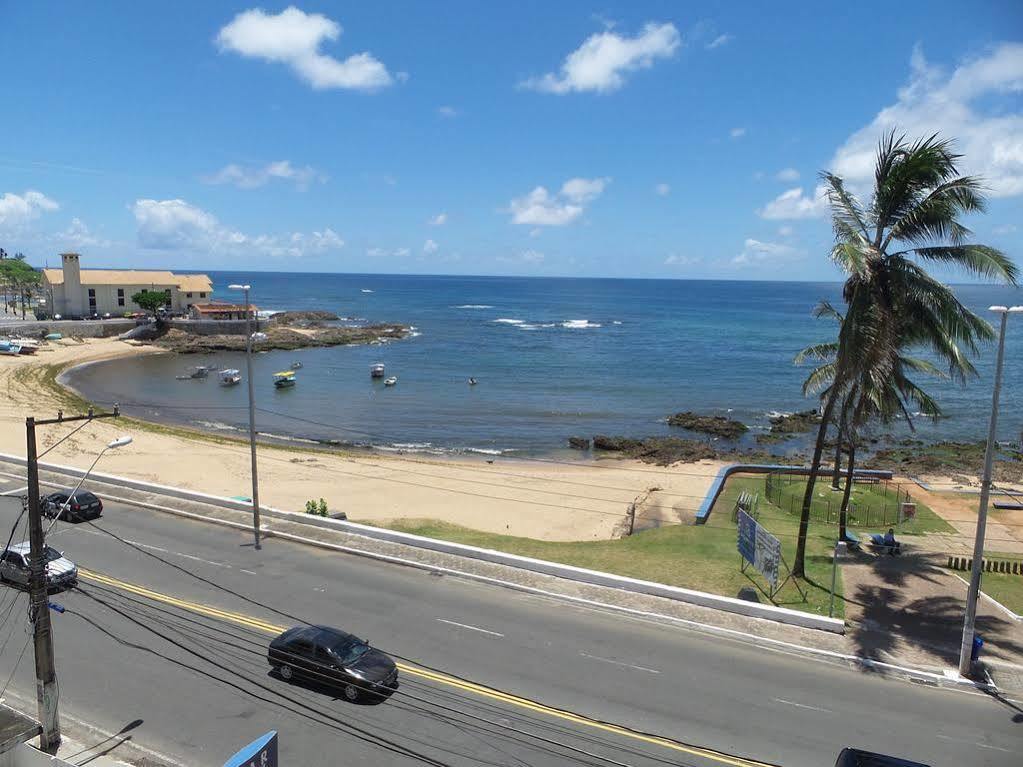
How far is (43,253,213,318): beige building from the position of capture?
98.7 m

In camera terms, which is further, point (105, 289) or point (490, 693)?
point (105, 289)

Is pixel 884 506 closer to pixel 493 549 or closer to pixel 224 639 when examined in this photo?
pixel 493 549

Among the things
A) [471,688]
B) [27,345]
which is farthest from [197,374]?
[471,688]

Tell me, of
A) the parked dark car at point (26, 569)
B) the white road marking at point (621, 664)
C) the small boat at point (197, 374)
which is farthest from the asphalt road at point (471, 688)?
the small boat at point (197, 374)

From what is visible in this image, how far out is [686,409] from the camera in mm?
65875

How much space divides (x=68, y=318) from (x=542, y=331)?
76.9m

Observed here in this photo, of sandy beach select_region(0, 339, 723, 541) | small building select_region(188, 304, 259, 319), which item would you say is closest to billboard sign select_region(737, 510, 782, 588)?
sandy beach select_region(0, 339, 723, 541)

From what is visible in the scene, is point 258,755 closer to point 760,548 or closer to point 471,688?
point 471,688

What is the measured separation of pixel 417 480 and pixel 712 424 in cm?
2818

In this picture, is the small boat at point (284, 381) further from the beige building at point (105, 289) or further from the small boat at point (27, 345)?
the beige building at point (105, 289)

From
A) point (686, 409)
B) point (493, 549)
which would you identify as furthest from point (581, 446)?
point (493, 549)

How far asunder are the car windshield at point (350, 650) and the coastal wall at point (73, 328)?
297 ft

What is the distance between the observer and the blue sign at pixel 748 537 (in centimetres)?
2072

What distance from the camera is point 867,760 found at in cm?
1116
